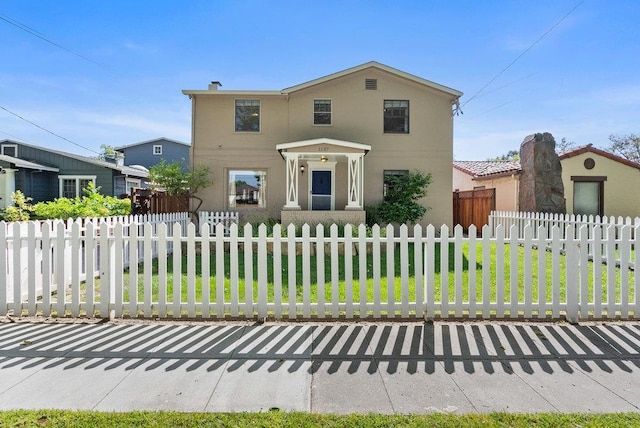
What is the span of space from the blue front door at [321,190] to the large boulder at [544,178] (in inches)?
301

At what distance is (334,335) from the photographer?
400cm

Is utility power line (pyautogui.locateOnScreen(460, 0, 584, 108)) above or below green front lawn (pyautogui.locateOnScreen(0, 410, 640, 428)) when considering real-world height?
above

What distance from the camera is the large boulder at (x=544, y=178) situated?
1314cm

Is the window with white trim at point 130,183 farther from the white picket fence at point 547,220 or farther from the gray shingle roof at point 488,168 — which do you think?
the white picket fence at point 547,220

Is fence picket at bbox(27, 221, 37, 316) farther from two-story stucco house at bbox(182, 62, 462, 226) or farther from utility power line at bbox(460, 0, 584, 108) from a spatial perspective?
utility power line at bbox(460, 0, 584, 108)

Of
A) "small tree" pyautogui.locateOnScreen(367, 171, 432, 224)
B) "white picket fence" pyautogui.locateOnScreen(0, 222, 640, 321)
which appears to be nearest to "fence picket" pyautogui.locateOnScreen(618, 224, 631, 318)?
"white picket fence" pyautogui.locateOnScreen(0, 222, 640, 321)

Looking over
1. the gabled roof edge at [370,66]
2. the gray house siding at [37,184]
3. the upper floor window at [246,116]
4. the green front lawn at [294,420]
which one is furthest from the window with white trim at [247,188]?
the gray house siding at [37,184]

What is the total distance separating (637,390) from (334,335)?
2.63 m

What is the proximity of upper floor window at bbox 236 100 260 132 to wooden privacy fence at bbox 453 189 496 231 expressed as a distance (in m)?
9.41

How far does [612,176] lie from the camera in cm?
1523

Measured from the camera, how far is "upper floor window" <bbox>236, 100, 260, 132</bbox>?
14.7 meters

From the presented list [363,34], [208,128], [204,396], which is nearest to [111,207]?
[208,128]

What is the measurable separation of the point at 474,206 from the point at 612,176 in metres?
5.74

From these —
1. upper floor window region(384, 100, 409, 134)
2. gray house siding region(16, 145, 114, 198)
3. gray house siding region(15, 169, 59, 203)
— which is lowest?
gray house siding region(15, 169, 59, 203)
